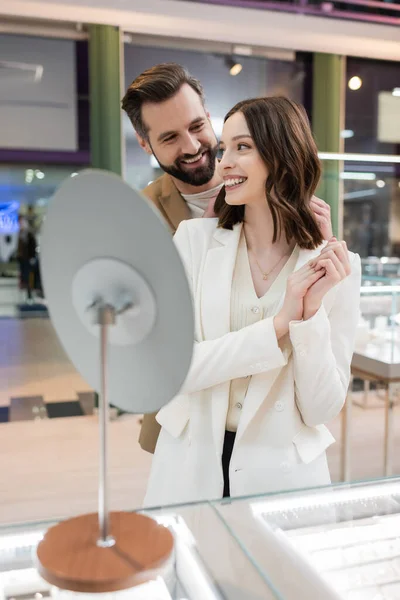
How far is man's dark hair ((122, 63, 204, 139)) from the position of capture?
5.37ft

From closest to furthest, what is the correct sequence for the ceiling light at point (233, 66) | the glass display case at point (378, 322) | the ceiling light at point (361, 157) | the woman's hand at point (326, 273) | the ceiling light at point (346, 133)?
the woman's hand at point (326, 273) < the glass display case at point (378, 322) < the ceiling light at point (233, 66) < the ceiling light at point (361, 157) < the ceiling light at point (346, 133)

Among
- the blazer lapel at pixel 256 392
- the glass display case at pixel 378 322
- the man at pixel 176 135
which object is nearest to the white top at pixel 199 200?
the man at pixel 176 135

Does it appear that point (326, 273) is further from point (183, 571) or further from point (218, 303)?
point (183, 571)

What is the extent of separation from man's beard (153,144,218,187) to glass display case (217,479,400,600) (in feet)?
3.18

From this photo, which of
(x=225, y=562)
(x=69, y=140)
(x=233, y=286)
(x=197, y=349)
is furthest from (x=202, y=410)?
(x=69, y=140)

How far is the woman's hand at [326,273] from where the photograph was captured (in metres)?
1.14

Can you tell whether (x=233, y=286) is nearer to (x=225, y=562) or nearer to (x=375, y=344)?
(x=225, y=562)

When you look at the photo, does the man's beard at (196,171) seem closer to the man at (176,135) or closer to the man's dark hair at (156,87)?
the man at (176,135)

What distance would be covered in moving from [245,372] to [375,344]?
2.40 metres

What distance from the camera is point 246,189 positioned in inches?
50.4

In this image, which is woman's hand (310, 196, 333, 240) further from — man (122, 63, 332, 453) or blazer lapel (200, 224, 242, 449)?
man (122, 63, 332, 453)

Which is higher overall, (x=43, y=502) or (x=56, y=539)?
(x=56, y=539)

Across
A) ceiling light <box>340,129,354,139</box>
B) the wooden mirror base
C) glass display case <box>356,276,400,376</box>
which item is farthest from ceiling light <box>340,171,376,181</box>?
the wooden mirror base

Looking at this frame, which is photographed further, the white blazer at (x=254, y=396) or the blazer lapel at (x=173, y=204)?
the blazer lapel at (x=173, y=204)
